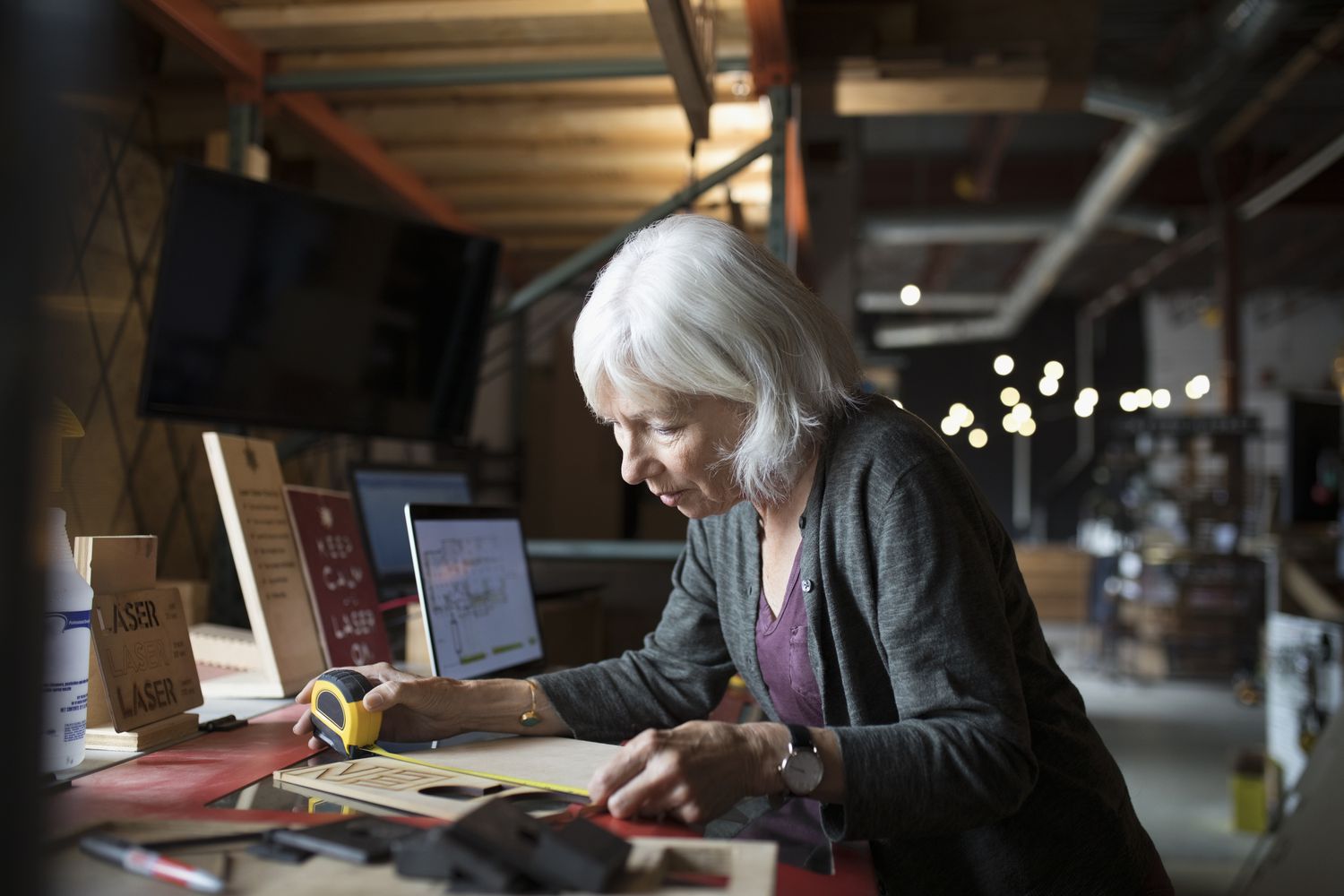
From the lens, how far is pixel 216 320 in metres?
2.16

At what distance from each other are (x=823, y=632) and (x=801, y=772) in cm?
28

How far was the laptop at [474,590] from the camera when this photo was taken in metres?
1.73

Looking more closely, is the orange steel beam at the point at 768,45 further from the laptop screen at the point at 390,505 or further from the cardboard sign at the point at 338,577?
the cardboard sign at the point at 338,577

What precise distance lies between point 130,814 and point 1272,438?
55.5 ft

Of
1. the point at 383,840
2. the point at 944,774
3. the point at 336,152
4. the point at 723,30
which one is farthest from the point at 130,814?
the point at 336,152

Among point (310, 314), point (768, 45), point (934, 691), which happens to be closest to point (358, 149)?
point (310, 314)

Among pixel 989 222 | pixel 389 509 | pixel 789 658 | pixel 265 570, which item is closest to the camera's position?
pixel 789 658

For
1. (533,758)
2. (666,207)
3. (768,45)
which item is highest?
(768,45)

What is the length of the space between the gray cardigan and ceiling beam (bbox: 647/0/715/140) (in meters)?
0.66

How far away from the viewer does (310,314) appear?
7.77 feet

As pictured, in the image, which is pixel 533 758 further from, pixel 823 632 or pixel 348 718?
pixel 823 632

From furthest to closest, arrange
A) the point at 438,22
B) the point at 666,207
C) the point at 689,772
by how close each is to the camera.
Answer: the point at 666,207
the point at 438,22
the point at 689,772

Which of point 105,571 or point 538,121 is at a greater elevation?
point 538,121

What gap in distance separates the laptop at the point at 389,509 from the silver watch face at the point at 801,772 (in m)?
1.08
